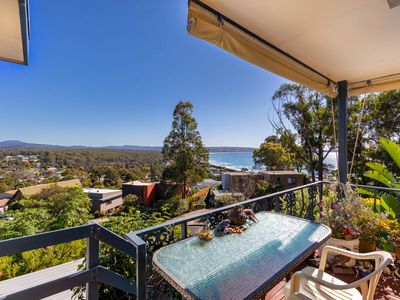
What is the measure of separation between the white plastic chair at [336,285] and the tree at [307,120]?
1448 centimetres

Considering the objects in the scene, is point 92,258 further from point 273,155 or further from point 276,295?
point 273,155

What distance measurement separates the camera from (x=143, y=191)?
24.0 meters

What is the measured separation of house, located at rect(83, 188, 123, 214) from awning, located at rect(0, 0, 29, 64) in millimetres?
22798

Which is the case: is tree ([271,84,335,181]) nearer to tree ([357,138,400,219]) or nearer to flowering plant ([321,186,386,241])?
tree ([357,138,400,219])

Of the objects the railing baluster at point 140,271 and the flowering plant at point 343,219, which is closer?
the railing baluster at point 140,271

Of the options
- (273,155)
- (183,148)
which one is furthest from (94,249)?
(273,155)

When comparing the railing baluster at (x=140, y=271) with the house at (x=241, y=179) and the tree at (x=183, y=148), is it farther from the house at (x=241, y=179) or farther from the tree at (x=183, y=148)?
the tree at (x=183, y=148)

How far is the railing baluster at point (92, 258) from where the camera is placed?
1.28 m

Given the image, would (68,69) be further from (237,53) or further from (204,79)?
(237,53)

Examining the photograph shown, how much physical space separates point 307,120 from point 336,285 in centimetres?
1552

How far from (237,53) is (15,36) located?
5.45 ft

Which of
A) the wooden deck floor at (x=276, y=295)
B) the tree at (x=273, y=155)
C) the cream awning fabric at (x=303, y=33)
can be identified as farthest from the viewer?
the tree at (x=273, y=155)

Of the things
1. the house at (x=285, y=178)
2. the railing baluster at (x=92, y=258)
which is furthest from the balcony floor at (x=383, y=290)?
the house at (x=285, y=178)

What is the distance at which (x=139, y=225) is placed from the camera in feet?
7.68
